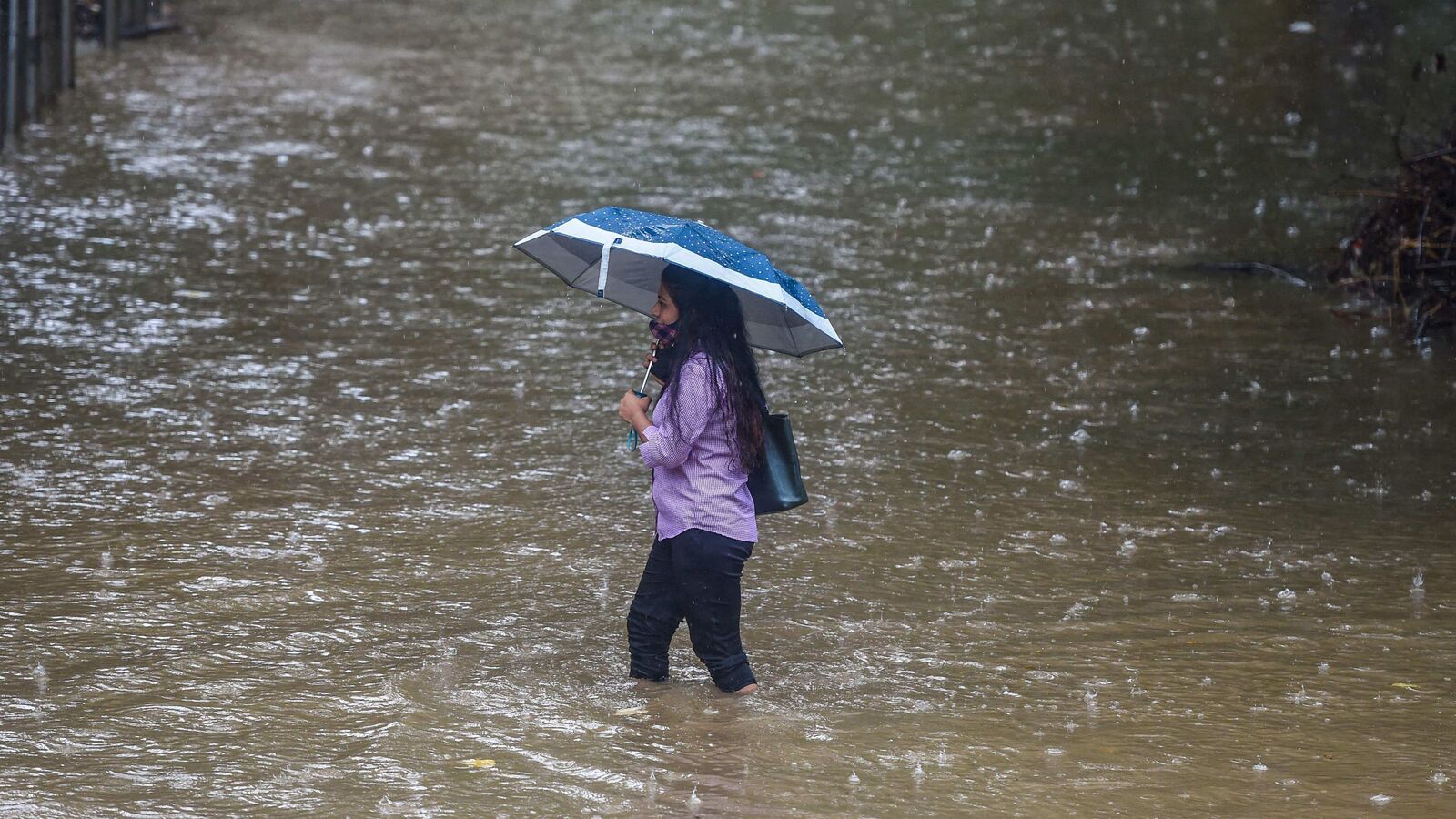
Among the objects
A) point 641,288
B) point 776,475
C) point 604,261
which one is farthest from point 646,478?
point 604,261

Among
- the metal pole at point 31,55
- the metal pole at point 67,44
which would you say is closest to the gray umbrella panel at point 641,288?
the metal pole at point 31,55

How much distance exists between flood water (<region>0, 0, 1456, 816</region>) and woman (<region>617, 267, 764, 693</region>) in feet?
1.09

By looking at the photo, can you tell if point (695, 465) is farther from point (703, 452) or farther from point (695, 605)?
point (695, 605)

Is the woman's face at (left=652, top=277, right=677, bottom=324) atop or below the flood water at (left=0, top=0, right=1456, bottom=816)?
atop

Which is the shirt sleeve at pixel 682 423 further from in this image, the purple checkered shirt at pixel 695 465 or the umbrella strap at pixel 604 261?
the umbrella strap at pixel 604 261

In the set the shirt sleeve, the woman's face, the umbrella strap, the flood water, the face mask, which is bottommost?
the flood water

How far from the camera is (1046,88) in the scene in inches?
639

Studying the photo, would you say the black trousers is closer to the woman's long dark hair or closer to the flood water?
the flood water

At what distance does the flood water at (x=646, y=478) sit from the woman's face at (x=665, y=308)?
1126 millimetres

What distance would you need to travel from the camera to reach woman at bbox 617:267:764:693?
4.69 meters

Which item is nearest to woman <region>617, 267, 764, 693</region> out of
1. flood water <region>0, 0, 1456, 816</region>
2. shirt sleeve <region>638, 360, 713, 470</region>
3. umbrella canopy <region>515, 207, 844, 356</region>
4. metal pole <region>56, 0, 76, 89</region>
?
shirt sleeve <region>638, 360, 713, 470</region>

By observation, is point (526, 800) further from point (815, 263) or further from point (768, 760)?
point (815, 263)

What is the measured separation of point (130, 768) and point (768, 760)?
1681 mm

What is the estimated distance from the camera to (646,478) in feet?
23.2
